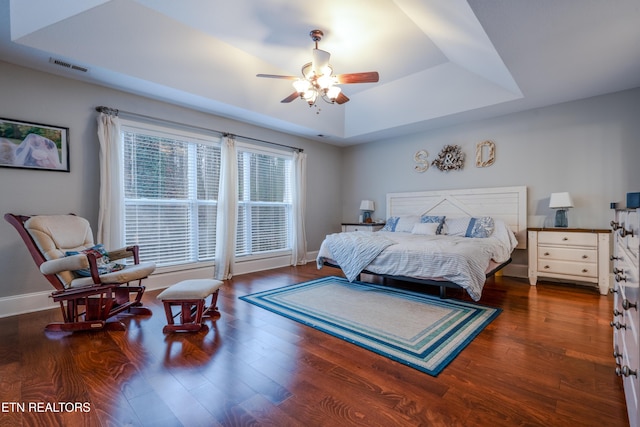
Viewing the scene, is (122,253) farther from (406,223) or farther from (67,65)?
(406,223)

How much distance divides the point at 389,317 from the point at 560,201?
3011 mm

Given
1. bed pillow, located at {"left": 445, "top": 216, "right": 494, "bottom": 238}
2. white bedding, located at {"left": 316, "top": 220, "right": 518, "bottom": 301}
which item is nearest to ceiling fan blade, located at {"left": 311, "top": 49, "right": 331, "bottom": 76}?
white bedding, located at {"left": 316, "top": 220, "right": 518, "bottom": 301}

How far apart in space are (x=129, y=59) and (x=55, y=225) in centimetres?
190

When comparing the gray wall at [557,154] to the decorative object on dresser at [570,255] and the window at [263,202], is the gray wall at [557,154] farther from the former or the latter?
the window at [263,202]

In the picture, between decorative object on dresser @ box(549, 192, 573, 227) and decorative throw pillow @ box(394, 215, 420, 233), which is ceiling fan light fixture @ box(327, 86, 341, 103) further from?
decorative object on dresser @ box(549, 192, 573, 227)

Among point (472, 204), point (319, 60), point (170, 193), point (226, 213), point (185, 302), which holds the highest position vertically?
point (319, 60)

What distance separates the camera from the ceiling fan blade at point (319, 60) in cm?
319

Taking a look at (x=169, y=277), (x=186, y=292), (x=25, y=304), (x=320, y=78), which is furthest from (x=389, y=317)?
(x=25, y=304)

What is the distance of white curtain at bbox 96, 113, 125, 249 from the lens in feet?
11.2

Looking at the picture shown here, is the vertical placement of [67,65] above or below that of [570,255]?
above

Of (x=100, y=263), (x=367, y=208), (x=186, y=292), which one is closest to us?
(x=186, y=292)

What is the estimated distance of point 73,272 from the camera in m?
2.71

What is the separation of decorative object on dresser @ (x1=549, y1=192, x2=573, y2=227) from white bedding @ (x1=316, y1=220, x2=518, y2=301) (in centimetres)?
75

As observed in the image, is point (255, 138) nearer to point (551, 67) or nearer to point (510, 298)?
point (551, 67)
